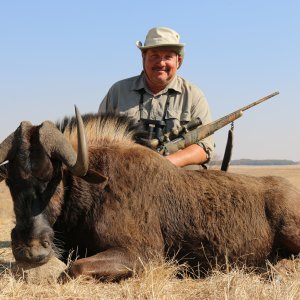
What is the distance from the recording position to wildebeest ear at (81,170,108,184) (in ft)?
19.1

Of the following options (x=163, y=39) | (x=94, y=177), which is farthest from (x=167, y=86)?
(x=94, y=177)

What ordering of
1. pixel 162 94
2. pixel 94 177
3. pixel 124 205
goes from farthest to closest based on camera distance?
pixel 162 94, pixel 124 205, pixel 94 177

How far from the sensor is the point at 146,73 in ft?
29.0

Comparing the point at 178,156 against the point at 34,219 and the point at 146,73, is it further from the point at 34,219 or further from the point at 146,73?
the point at 34,219

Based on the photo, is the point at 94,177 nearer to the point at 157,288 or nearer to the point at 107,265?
the point at 107,265

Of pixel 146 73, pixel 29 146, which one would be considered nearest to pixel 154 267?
pixel 29 146

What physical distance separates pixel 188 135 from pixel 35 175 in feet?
10.3

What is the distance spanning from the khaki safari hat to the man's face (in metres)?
0.10

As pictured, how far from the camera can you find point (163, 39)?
8.54m

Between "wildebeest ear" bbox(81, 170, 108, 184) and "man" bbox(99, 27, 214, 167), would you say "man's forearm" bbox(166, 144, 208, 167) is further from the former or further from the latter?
"wildebeest ear" bbox(81, 170, 108, 184)

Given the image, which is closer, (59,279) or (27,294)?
(27,294)

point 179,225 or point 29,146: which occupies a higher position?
point 29,146

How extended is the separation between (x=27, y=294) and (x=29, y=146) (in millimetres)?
1376

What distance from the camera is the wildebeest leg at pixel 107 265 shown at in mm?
5574
